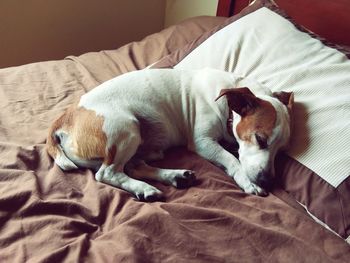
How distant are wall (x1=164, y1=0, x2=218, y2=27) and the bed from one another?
97 cm

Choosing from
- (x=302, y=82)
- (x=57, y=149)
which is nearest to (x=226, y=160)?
(x=302, y=82)

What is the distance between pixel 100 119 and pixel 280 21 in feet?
2.84

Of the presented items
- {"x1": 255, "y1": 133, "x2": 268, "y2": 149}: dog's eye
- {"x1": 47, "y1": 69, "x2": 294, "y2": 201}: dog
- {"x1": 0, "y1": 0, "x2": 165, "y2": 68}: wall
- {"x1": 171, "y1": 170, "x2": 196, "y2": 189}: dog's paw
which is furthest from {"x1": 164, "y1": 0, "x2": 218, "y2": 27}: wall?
{"x1": 171, "y1": 170, "x2": 196, "y2": 189}: dog's paw

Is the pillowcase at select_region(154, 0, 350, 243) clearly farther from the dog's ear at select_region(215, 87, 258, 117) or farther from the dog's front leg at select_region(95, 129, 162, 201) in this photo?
the dog's front leg at select_region(95, 129, 162, 201)

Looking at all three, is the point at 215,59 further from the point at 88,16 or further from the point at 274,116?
the point at 88,16

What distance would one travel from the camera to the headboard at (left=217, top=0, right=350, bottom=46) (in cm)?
190

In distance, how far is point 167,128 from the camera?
5.48ft

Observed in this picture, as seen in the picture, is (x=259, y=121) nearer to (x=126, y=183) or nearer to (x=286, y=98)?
(x=286, y=98)

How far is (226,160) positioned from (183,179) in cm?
19

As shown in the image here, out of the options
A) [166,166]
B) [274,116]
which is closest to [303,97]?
[274,116]

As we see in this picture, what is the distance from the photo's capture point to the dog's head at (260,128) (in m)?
1.42

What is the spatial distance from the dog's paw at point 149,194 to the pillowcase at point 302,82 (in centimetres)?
40

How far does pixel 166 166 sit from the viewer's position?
1.56 meters

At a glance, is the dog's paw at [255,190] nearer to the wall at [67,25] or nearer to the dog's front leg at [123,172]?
the dog's front leg at [123,172]
